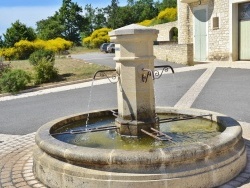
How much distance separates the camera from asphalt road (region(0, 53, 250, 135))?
8481 millimetres

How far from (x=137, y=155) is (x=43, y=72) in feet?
42.0

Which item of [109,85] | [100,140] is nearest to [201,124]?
[100,140]

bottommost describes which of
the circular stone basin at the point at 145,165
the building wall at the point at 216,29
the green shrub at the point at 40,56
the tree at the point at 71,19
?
the circular stone basin at the point at 145,165

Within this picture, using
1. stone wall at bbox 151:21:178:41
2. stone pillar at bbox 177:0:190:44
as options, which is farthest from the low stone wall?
stone wall at bbox 151:21:178:41

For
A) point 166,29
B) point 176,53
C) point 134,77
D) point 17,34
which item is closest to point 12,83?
point 176,53

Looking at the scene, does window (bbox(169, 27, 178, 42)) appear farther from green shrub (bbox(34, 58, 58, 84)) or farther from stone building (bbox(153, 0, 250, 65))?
green shrub (bbox(34, 58, 58, 84))

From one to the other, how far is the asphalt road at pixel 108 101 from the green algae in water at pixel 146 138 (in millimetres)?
1896

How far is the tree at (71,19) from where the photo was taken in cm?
6438

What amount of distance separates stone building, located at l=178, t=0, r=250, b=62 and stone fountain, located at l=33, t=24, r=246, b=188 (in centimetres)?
1537

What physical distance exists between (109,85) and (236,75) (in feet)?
18.1

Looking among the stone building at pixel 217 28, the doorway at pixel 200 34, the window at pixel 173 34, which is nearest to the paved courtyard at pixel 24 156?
the stone building at pixel 217 28

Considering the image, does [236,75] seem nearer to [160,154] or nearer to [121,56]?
[121,56]

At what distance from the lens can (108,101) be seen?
1070cm

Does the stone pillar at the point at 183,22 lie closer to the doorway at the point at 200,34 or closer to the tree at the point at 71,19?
the doorway at the point at 200,34
